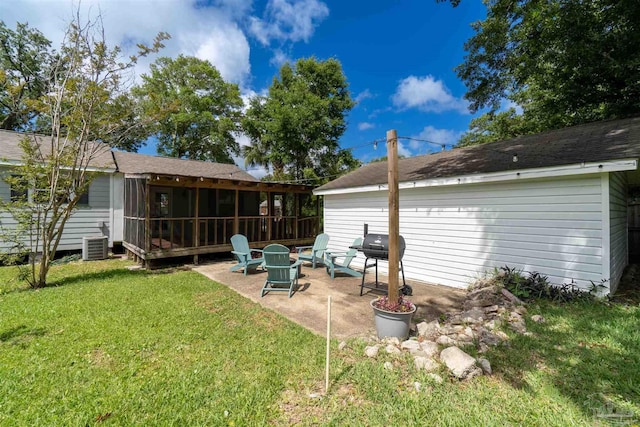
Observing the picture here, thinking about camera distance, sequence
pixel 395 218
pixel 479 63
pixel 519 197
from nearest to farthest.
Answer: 1. pixel 395 218
2. pixel 519 197
3. pixel 479 63

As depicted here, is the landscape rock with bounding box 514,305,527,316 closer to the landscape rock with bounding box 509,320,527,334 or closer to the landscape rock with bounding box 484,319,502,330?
the landscape rock with bounding box 509,320,527,334

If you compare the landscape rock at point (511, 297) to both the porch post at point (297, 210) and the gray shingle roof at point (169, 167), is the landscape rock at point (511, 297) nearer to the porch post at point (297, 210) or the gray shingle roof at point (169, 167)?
the porch post at point (297, 210)

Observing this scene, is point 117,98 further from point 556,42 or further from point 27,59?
point 27,59

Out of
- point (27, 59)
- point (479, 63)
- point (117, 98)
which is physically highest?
point (27, 59)

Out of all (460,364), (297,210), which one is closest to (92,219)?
(297,210)

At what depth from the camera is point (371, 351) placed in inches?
129

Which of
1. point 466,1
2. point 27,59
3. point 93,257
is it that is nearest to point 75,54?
point 93,257

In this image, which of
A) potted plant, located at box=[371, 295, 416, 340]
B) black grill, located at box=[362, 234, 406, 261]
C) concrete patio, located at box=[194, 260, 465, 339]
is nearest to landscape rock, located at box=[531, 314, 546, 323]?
concrete patio, located at box=[194, 260, 465, 339]

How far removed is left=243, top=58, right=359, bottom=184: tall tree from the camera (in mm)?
18156

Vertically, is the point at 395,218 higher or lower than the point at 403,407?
higher

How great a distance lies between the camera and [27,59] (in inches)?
695

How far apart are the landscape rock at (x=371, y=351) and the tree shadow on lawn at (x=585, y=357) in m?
1.29

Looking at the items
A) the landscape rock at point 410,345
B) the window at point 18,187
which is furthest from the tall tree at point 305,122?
the landscape rock at point 410,345

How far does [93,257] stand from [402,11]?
1581 centimetres
